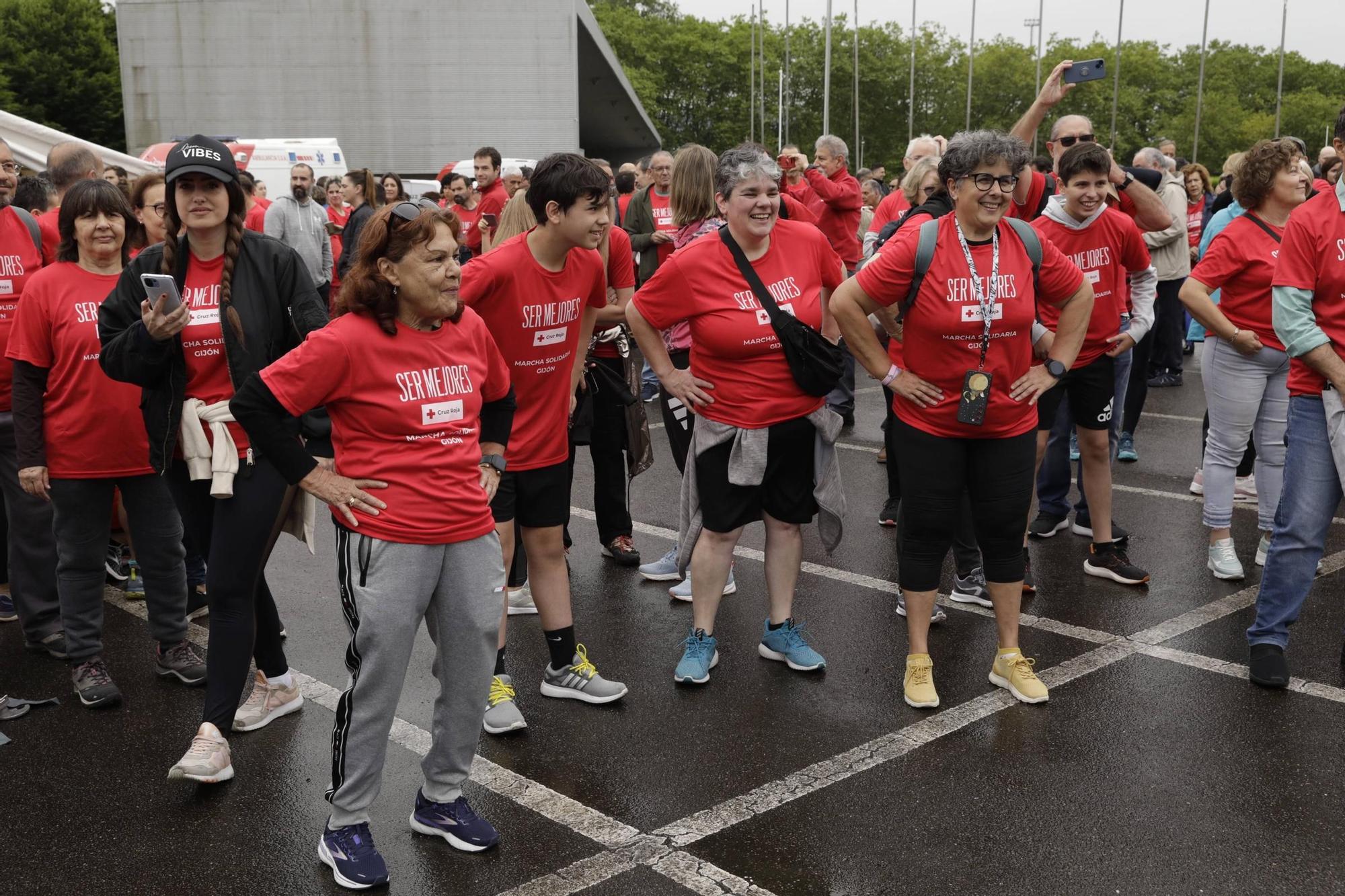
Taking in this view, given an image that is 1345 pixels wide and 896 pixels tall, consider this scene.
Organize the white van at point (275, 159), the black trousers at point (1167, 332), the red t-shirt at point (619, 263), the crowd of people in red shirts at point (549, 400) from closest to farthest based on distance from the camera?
the crowd of people in red shirts at point (549, 400), the red t-shirt at point (619, 263), the black trousers at point (1167, 332), the white van at point (275, 159)

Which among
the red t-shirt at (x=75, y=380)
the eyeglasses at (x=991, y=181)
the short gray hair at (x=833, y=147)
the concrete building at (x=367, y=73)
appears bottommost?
the red t-shirt at (x=75, y=380)

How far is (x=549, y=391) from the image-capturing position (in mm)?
4754

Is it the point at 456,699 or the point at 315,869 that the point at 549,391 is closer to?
the point at 456,699

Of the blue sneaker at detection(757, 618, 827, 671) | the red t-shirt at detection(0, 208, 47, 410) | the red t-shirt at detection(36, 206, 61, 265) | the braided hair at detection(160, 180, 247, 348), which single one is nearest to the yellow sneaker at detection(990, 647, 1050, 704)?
the blue sneaker at detection(757, 618, 827, 671)

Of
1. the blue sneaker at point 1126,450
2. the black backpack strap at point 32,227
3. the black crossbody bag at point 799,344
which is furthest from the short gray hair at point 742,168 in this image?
the blue sneaker at point 1126,450

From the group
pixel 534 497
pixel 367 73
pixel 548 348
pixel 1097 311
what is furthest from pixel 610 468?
pixel 367 73

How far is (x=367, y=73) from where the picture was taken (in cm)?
4075

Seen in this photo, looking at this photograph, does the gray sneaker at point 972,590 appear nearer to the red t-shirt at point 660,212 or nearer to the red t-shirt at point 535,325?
the red t-shirt at point 535,325

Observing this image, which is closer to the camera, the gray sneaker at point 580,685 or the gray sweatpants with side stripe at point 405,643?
the gray sweatpants with side stripe at point 405,643

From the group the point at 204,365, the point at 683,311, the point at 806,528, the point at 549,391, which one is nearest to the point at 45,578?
the point at 204,365

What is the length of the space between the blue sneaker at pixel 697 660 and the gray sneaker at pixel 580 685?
0.86ft

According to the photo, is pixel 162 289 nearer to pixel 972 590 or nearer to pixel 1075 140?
pixel 972 590

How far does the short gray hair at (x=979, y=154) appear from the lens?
4.47 metres

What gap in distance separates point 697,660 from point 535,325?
151 cm
